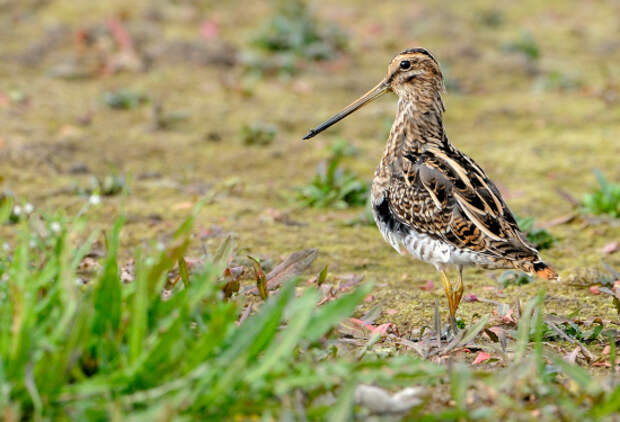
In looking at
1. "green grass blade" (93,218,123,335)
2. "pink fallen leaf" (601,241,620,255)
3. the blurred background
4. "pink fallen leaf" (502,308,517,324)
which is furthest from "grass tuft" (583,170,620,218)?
"green grass blade" (93,218,123,335)

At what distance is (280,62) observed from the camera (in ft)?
35.5

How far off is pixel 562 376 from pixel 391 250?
8.77ft

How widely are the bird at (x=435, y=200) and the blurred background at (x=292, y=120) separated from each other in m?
0.45

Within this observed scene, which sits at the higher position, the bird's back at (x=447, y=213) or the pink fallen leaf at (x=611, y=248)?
the bird's back at (x=447, y=213)

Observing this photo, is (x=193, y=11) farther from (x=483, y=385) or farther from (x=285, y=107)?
(x=483, y=385)

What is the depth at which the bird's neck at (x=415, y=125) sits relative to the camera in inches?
214

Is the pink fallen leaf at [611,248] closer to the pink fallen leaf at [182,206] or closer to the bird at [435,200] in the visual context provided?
the bird at [435,200]

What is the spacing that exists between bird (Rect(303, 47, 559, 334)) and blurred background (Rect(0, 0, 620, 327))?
45 centimetres

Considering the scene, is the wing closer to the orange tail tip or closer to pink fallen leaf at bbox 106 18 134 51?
the orange tail tip

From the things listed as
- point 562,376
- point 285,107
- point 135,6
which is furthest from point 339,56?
point 562,376

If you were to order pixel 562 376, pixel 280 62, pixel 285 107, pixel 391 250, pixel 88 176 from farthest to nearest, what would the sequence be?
pixel 280 62 < pixel 285 107 < pixel 88 176 < pixel 391 250 < pixel 562 376

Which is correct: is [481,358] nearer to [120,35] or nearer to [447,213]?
[447,213]

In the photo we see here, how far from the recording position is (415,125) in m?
5.48

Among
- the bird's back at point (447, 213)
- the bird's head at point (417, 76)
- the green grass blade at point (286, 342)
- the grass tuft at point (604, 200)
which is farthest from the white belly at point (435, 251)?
the grass tuft at point (604, 200)
